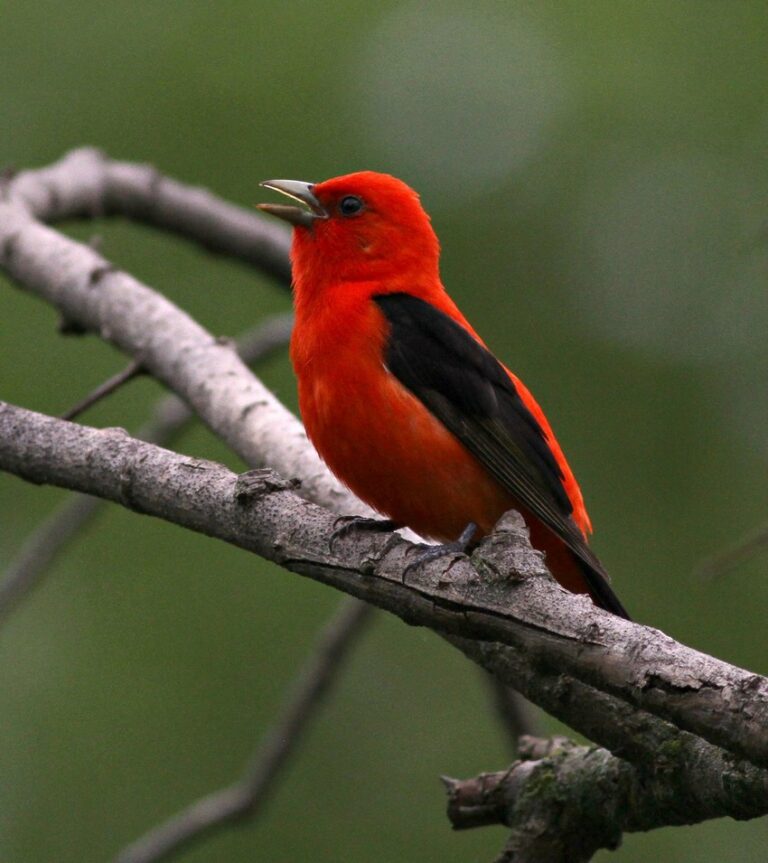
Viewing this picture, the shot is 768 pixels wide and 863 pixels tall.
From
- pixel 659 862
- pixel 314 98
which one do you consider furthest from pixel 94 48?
pixel 659 862

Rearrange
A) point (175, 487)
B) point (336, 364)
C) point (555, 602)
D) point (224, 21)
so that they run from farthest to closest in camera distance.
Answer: point (224, 21), point (336, 364), point (175, 487), point (555, 602)

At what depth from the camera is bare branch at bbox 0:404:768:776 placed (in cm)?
241

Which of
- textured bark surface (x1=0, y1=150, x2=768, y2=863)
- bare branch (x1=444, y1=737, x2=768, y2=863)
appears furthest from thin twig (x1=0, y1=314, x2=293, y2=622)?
bare branch (x1=444, y1=737, x2=768, y2=863)

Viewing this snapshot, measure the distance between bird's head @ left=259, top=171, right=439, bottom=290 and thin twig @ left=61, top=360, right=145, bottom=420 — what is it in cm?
80

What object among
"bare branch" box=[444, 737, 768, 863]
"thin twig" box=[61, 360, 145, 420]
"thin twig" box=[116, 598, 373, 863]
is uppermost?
"thin twig" box=[61, 360, 145, 420]

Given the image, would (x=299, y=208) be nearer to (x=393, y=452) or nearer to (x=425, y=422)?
(x=425, y=422)

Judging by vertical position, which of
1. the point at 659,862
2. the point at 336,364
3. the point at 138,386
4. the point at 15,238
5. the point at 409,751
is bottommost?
the point at 659,862

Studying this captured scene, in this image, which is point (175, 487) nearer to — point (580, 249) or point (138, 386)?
point (138, 386)

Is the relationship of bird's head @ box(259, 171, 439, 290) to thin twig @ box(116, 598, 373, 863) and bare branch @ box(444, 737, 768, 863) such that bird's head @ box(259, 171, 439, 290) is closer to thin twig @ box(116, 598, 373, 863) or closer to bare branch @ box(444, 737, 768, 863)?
thin twig @ box(116, 598, 373, 863)

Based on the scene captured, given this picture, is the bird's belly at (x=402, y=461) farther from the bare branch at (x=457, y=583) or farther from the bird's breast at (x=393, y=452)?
the bare branch at (x=457, y=583)

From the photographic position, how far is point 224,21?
754cm

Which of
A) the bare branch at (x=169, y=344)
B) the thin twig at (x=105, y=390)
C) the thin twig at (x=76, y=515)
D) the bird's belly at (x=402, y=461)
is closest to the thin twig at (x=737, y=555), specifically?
the bird's belly at (x=402, y=461)

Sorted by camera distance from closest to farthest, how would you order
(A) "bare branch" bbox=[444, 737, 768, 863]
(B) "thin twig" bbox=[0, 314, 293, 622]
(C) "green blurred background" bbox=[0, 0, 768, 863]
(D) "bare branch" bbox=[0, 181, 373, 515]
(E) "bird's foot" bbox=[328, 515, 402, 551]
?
(A) "bare branch" bbox=[444, 737, 768, 863]
(E) "bird's foot" bbox=[328, 515, 402, 551]
(D) "bare branch" bbox=[0, 181, 373, 515]
(B) "thin twig" bbox=[0, 314, 293, 622]
(C) "green blurred background" bbox=[0, 0, 768, 863]

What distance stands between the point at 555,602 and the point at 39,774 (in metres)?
5.20
